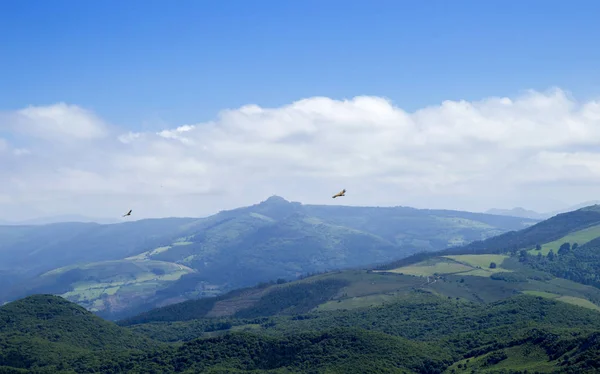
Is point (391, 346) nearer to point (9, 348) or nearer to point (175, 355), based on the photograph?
point (175, 355)

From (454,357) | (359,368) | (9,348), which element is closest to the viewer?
(359,368)

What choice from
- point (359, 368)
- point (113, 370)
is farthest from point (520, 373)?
point (113, 370)

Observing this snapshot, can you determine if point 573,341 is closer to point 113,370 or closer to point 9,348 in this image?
point 113,370

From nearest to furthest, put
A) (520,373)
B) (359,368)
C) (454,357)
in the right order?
(520,373) < (359,368) < (454,357)

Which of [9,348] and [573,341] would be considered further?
[9,348]

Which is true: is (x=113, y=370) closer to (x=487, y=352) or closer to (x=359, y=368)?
Result: (x=359, y=368)

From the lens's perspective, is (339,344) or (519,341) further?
(339,344)

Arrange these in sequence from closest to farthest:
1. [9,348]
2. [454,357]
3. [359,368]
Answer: [359,368]
[454,357]
[9,348]

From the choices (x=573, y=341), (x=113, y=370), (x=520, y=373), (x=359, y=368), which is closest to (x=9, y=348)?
(x=113, y=370)

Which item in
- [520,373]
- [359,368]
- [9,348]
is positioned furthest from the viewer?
[9,348]
